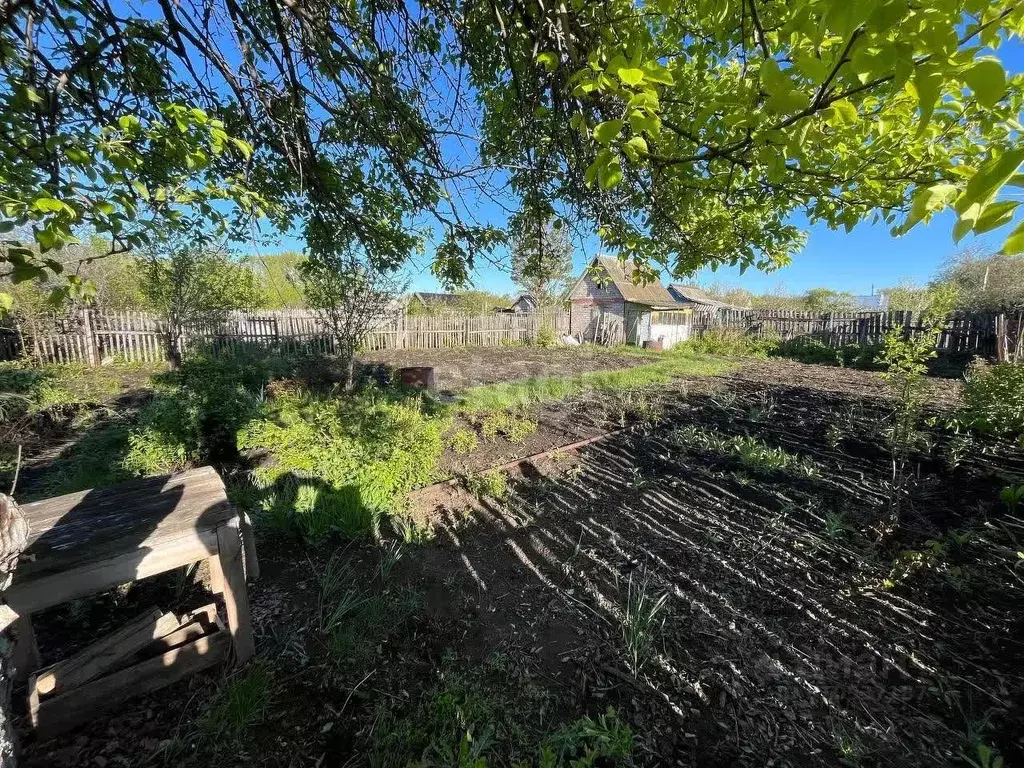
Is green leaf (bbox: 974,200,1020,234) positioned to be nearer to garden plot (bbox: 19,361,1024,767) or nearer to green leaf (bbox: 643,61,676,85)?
green leaf (bbox: 643,61,676,85)

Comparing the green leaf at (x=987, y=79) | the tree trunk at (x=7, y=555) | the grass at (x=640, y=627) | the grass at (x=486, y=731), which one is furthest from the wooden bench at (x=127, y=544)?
the green leaf at (x=987, y=79)

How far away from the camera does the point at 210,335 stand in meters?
11.7

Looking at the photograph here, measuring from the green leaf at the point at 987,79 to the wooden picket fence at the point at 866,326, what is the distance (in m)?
12.5

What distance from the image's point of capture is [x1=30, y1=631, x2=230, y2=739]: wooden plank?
165cm

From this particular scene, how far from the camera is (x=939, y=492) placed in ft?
12.0

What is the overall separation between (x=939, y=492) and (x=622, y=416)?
3582 mm

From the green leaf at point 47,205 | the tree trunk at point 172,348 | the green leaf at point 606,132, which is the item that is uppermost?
the green leaf at point 606,132

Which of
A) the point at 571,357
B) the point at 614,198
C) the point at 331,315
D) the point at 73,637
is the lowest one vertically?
the point at 73,637

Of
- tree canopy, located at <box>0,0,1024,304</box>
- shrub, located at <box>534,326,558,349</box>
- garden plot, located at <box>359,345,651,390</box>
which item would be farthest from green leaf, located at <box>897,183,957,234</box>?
shrub, located at <box>534,326,558,349</box>

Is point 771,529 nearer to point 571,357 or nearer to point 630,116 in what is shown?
point 630,116

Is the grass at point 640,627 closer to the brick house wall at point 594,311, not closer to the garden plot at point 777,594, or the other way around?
the garden plot at point 777,594

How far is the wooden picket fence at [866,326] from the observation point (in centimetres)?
1158

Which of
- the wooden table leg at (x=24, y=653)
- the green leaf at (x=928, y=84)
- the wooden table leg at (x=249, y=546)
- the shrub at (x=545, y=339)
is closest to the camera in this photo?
the green leaf at (x=928, y=84)

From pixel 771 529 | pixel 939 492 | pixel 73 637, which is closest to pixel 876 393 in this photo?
pixel 939 492
